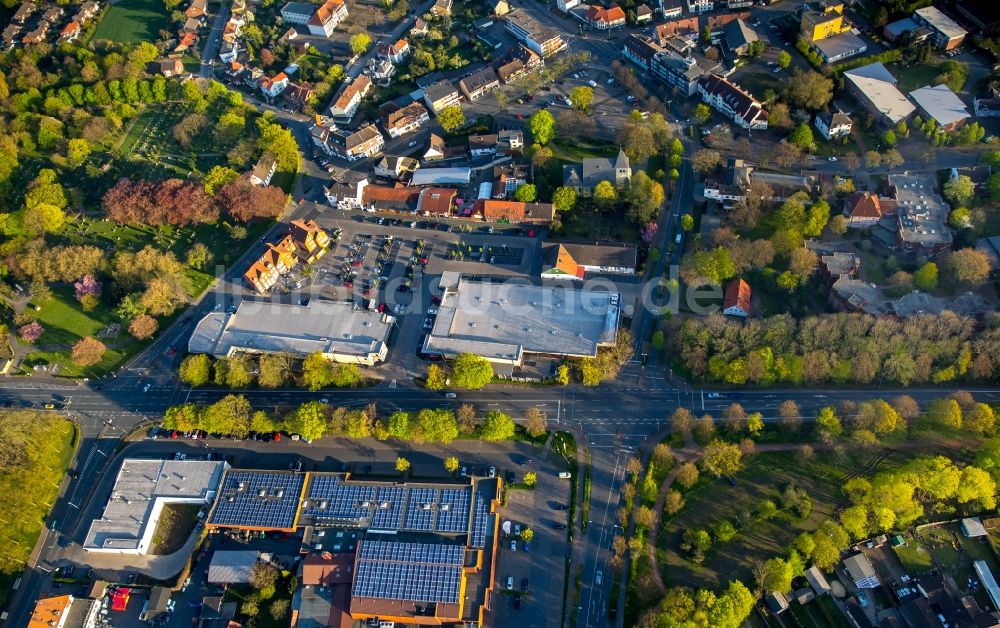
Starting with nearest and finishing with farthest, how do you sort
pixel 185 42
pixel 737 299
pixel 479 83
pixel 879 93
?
pixel 737 299
pixel 879 93
pixel 479 83
pixel 185 42

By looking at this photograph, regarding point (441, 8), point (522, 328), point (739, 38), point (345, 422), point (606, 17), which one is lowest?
point (345, 422)

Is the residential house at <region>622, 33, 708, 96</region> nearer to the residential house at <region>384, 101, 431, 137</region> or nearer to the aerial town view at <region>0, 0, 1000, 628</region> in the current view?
the aerial town view at <region>0, 0, 1000, 628</region>

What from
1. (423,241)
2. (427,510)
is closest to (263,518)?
(427,510)

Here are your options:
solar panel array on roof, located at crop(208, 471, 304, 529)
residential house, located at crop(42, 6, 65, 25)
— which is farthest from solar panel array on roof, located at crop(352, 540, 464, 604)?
residential house, located at crop(42, 6, 65, 25)

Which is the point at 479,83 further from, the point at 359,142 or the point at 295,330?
the point at 295,330

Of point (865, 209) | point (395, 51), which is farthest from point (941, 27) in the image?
point (395, 51)

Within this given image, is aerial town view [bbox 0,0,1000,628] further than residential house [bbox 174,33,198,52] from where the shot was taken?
No
